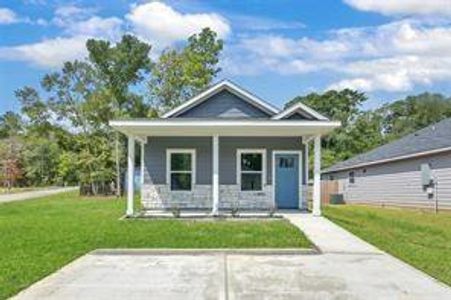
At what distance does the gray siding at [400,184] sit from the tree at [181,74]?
40.2 feet

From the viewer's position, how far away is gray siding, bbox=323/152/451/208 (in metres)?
28.4

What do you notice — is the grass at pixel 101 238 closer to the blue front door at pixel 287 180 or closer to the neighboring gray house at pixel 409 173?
the blue front door at pixel 287 180

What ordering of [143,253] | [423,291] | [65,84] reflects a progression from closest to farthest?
[423,291], [143,253], [65,84]

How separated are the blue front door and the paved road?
1146 cm

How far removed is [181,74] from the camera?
162ft

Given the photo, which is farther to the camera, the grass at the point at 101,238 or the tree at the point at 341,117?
the tree at the point at 341,117

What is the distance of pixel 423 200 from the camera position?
1203 inches

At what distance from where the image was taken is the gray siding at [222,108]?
26797 millimetres

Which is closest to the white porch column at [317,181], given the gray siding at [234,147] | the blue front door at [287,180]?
the gray siding at [234,147]

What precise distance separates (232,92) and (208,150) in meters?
2.39

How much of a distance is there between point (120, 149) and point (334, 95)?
1242 inches

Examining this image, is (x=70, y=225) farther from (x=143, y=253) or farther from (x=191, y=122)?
(x=143, y=253)

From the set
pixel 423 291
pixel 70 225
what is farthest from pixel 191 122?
pixel 423 291

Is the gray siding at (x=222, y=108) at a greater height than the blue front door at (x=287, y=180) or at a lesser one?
greater
